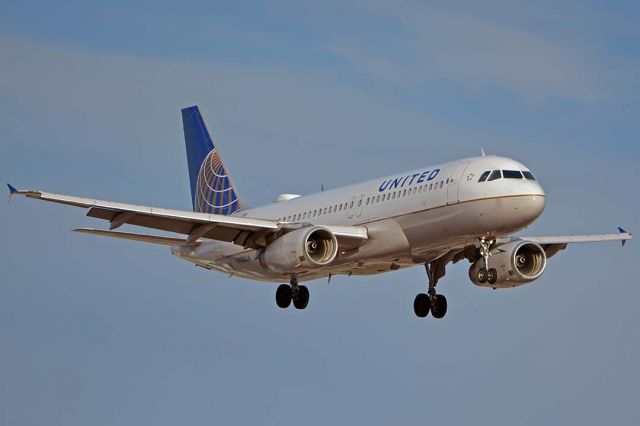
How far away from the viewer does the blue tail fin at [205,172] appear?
70875mm

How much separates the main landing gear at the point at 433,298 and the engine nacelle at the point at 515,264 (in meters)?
2.86

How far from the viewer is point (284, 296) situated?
204 feet

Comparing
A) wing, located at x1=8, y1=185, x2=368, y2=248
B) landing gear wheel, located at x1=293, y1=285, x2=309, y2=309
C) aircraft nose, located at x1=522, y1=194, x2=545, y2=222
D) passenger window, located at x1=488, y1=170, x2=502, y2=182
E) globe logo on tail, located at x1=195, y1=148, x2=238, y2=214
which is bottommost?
landing gear wheel, located at x1=293, y1=285, x2=309, y2=309

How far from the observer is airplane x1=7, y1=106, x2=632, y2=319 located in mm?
55750

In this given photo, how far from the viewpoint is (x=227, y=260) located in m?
64.0

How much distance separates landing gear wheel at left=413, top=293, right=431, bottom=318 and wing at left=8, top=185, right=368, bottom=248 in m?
6.08

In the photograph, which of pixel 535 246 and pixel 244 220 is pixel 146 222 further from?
pixel 535 246

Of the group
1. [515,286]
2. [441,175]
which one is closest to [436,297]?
[515,286]

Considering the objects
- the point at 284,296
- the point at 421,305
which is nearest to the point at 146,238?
the point at 284,296

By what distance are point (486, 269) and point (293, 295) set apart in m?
8.03

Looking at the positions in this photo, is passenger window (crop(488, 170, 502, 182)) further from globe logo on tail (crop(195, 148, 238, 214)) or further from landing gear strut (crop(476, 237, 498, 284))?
globe logo on tail (crop(195, 148, 238, 214))

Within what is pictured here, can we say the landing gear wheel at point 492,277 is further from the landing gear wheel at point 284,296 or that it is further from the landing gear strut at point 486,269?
the landing gear wheel at point 284,296

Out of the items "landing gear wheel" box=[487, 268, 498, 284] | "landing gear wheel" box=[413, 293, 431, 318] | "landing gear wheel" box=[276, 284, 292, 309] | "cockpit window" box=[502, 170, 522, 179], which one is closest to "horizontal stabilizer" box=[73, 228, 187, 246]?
"landing gear wheel" box=[276, 284, 292, 309]

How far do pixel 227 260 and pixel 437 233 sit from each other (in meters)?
10.9
